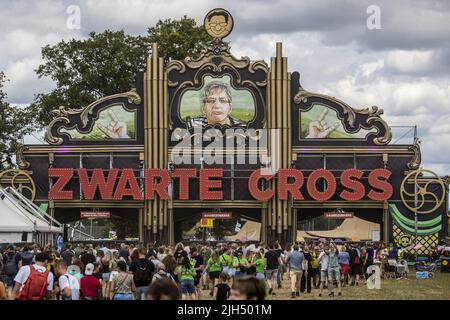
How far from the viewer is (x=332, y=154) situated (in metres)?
54.6

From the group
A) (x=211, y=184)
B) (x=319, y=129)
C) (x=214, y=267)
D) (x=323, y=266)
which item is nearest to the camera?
(x=214, y=267)

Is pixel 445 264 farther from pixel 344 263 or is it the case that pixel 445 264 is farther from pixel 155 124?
pixel 155 124

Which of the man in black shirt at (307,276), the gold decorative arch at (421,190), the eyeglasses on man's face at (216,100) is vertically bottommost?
the man in black shirt at (307,276)

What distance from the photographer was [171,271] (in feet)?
69.5

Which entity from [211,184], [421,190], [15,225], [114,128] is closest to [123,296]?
[15,225]

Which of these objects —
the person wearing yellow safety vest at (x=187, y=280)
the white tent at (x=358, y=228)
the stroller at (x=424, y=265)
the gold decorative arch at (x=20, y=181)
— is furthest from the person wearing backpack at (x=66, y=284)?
the white tent at (x=358, y=228)

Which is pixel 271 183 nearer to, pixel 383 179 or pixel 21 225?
pixel 383 179

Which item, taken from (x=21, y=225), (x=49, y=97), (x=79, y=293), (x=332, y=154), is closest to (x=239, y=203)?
(x=332, y=154)

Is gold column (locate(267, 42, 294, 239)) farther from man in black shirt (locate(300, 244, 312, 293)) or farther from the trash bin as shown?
man in black shirt (locate(300, 244, 312, 293))

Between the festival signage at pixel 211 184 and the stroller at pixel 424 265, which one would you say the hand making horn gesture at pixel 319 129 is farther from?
the stroller at pixel 424 265

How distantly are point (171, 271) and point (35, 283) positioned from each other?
420cm

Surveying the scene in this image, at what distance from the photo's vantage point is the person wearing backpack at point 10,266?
96.8ft

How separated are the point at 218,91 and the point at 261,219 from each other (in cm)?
712

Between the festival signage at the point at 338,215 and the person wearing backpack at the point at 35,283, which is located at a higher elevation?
the person wearing backpack at the point at 35,283
